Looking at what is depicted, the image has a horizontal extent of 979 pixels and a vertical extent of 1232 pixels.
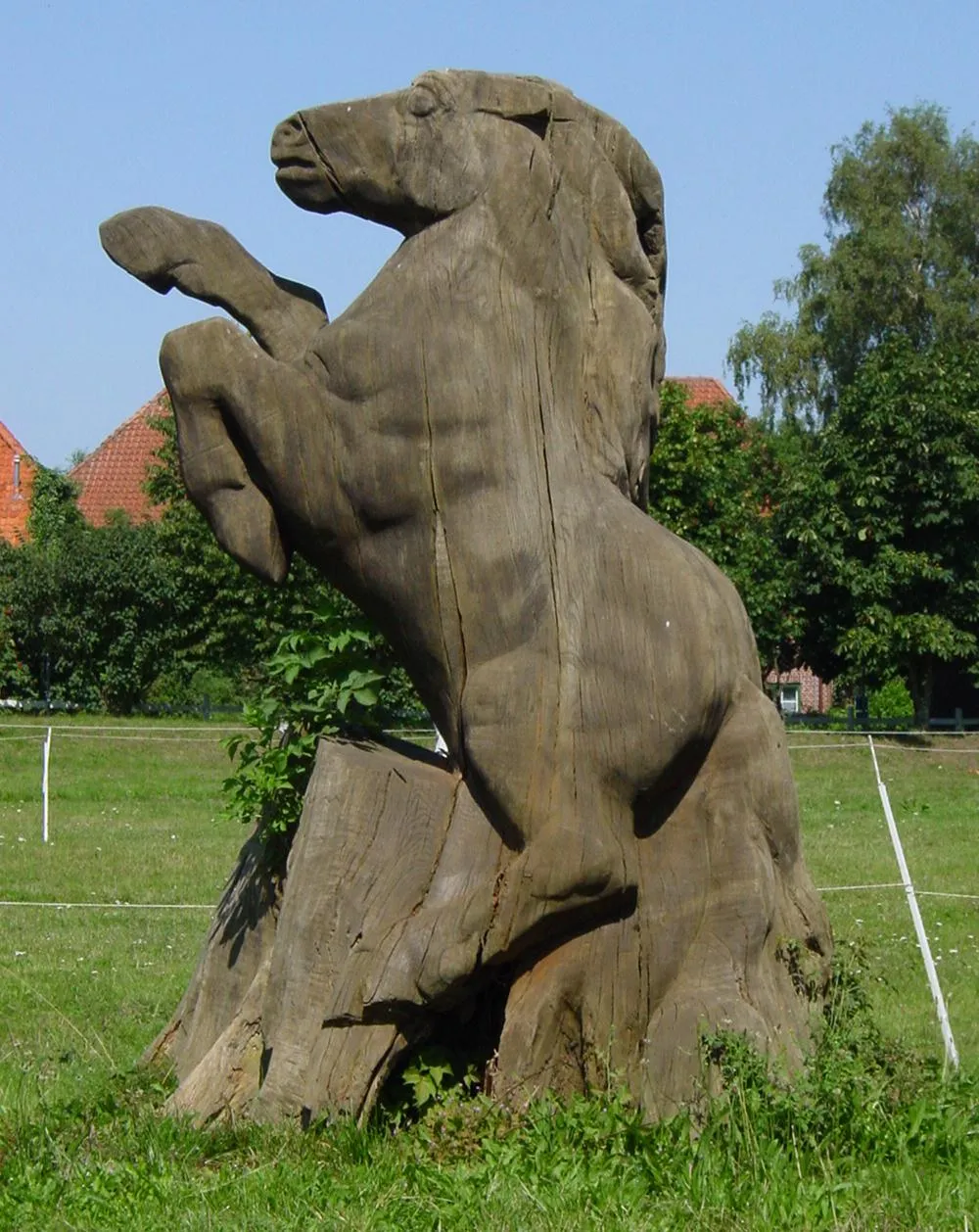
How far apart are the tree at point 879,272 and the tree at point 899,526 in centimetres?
1042

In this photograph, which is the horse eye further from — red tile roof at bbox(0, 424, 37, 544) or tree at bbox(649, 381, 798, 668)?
red tile roof at bbox(0, 424, 37, 544)

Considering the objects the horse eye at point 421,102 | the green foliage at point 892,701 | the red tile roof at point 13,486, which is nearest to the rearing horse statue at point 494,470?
the horse eye at point 421,102

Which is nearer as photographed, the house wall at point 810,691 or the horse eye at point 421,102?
the horse eye at point 421,102

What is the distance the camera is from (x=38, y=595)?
31.7 metres

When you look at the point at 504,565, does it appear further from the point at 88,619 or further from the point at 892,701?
the point at 892,701

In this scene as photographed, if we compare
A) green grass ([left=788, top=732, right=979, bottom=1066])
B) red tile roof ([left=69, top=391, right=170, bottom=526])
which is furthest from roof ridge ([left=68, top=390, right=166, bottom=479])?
green grass ([left=788, top=732, right=979, bottom=1066])

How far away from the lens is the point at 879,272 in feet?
131

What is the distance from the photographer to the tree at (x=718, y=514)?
2861cm

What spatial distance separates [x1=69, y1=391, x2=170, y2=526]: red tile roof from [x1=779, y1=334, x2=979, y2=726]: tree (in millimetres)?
20428

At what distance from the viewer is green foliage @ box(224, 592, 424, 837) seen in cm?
588

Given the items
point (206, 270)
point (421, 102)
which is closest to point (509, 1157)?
point (206, 270)

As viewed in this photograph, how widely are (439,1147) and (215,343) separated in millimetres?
2555

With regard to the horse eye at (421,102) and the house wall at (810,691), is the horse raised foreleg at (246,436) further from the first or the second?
the house wall at (810,691)

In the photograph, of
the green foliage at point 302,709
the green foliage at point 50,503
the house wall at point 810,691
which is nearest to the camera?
the green foliage at point 302,709
